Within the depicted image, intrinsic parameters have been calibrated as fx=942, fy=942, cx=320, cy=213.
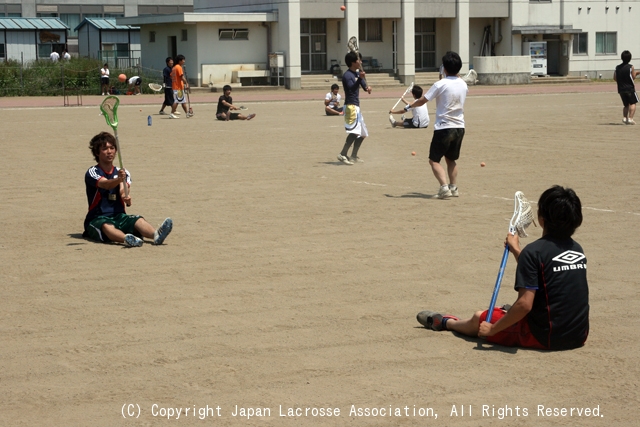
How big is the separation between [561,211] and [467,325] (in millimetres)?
1125

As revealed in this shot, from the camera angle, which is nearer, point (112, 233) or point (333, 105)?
point (112, 233)

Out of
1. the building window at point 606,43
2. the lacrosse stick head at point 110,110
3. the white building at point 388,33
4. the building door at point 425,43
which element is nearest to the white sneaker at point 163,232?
the lacrosse stick head at point 110,110

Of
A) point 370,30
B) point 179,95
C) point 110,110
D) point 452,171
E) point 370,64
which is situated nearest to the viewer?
point 110,110

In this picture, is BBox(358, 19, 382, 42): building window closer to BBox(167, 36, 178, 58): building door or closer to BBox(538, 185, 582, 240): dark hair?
BBox(167, 36, 178, 58): building door

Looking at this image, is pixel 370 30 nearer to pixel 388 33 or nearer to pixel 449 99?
pixel 388 33

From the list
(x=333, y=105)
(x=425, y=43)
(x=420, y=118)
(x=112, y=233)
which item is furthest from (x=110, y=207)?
(x=425, y=43)

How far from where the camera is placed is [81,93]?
4659 centimetres

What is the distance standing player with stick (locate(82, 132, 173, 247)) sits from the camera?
9797 mm

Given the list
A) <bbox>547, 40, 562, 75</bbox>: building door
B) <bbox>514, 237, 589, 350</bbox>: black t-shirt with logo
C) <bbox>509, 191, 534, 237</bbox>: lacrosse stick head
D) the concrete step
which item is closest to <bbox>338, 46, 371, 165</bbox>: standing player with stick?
<bbox>509, 191, 534, 237</bbox>: lacrosse stick head

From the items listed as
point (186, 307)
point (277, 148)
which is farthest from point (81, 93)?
point (186, 307)

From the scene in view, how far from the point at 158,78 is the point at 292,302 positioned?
4521 centimetres

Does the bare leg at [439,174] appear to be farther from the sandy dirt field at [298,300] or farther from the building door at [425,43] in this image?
the building door at [425,43]

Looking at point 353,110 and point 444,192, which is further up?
point 353,110

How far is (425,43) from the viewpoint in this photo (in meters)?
61.2
